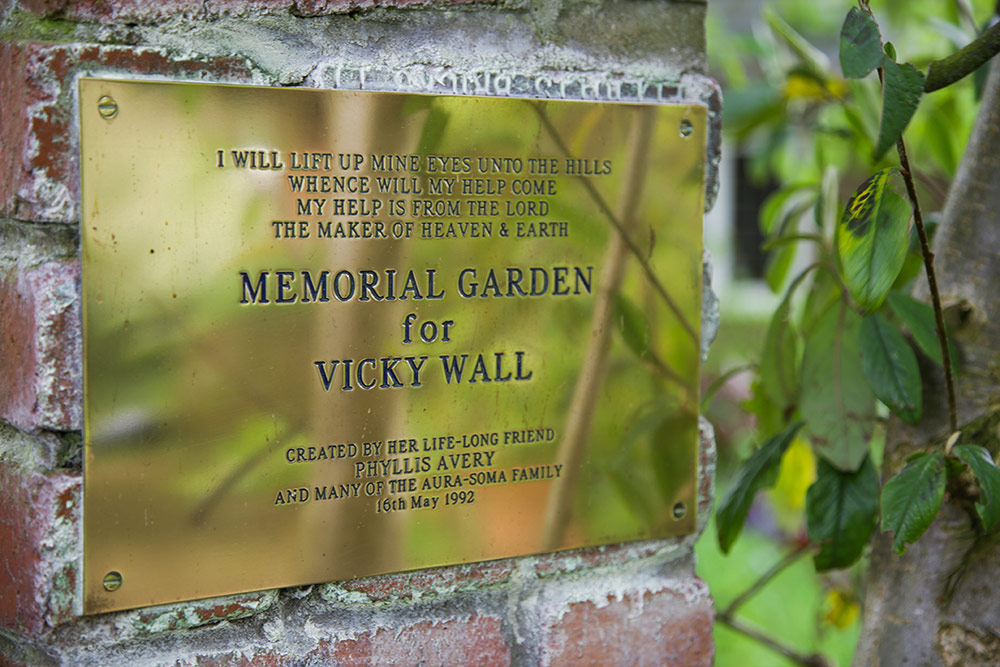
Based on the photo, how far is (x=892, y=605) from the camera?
1197mm

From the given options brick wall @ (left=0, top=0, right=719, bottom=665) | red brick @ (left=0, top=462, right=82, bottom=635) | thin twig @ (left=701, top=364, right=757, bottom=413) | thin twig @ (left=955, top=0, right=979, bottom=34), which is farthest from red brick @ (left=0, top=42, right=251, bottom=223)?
thin twig @ (left=955, top=0, right=979, bottom=34)

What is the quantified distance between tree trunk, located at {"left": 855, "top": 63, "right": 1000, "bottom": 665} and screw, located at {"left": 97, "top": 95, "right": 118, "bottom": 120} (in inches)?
37.5

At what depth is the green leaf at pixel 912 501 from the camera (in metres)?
0.94

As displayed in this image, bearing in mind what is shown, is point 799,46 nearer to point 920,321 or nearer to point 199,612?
point 920,321

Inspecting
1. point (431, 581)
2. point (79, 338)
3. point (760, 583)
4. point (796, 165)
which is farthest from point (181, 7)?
point (796, 165)

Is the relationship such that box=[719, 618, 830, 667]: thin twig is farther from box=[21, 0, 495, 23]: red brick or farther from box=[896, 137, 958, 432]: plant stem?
box=[21, 0, 495, 23]: red brick

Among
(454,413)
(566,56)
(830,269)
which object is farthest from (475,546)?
(830,269)

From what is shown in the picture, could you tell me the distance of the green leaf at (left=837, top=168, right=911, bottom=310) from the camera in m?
0.85

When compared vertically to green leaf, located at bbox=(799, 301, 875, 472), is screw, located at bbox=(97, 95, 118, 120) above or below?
above

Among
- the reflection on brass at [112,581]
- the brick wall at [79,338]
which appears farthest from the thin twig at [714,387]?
the reflection on brass at [112,581]

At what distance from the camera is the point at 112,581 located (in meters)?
0.83

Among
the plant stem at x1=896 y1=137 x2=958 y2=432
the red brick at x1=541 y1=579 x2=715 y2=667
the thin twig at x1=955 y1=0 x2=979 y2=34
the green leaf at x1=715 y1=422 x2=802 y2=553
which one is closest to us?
the plant stem at x1=896 y1=137 x2=958 y2=432

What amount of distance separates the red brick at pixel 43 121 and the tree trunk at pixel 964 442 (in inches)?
38.0

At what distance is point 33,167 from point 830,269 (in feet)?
3.10
